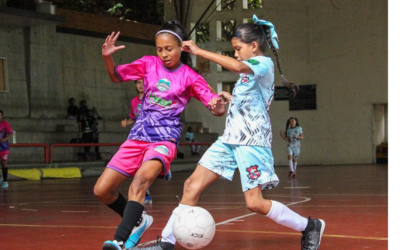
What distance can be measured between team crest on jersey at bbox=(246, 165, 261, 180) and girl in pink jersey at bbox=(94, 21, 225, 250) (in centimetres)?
64

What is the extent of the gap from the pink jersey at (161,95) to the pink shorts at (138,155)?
0.19 ft

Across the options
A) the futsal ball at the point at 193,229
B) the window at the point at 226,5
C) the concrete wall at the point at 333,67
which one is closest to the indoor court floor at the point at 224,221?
the futsal ball at the point at 193,229

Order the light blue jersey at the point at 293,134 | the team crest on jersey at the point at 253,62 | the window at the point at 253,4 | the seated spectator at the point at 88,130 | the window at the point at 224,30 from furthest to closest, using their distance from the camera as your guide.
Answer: the window at the point at 224,30 → the window at the point at 253,4 → the seated spectator at the point at 88,130 → the light blue jersey at the point at 293,134 → the team crest on jersey at the point at 253,62

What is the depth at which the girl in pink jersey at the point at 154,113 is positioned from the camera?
16.3ft

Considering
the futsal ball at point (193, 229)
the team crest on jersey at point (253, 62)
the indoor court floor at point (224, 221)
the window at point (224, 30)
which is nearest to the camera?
the futsal ball at point (193, 229)

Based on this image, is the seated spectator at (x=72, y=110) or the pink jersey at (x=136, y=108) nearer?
the pink jersey at (x=136, y=108)

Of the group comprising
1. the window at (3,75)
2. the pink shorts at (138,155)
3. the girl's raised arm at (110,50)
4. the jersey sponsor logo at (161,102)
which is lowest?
the pink shorts at (138,155)

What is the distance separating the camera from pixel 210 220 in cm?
454

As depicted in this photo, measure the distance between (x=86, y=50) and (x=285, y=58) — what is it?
9631mm

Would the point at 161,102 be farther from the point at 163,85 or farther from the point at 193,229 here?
the point at 193,229

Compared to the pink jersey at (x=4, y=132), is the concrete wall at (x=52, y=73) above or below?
above

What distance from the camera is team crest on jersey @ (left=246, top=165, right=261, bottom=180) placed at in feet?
15.0

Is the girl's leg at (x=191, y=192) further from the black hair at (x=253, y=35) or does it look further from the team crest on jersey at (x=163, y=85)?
the black hair at (x=253, y=35)
